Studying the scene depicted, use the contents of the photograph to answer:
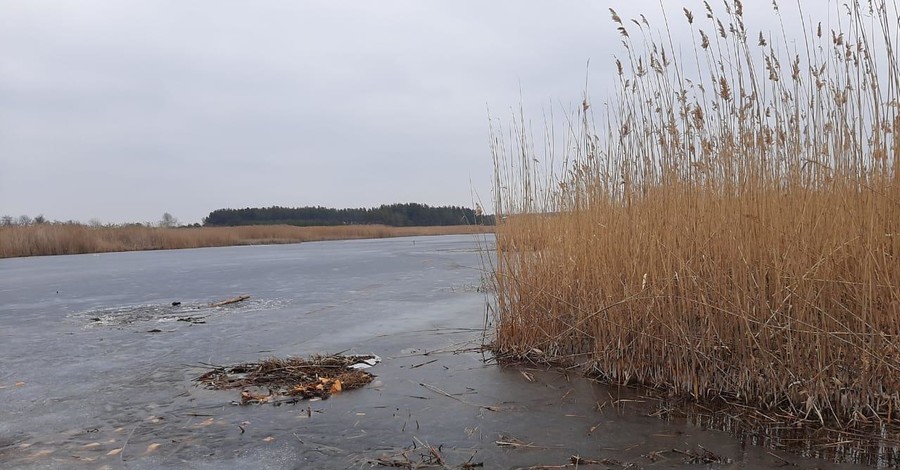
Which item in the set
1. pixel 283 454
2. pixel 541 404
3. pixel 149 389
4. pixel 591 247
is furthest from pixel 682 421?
pixel 149 389

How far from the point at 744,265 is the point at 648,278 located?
64cm

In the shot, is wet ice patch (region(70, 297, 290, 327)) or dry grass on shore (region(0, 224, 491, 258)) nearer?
wet ice patch (region(70, 297, 290, 327))

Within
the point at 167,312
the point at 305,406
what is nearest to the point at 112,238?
the point at 167,312

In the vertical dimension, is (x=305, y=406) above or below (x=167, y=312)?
below

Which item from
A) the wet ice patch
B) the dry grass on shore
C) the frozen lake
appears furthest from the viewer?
the dry grass on shore

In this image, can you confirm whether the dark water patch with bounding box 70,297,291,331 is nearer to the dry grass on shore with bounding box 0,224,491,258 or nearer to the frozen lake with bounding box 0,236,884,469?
the frozen lake with bounding box 0,236,884,469

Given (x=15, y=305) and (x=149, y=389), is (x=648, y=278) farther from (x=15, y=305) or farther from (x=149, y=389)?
(x=15, y=305)

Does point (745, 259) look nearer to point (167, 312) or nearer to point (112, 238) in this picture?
point (167, 312)

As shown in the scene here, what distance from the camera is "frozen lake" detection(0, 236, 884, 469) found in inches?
116

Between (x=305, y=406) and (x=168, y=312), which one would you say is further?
(x=168, y=312)

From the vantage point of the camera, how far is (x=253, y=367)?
470cm

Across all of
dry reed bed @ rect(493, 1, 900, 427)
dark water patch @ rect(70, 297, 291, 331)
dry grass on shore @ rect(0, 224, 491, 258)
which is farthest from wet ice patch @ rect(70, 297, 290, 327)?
dry grass on shore @ rect(0, 224, 491, 258)

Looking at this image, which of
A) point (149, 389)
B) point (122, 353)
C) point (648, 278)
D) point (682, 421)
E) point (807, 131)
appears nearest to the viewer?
point (682, 421)

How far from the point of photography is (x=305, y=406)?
3781 mm
